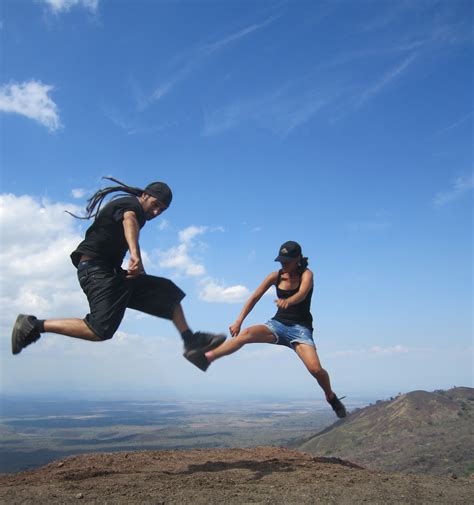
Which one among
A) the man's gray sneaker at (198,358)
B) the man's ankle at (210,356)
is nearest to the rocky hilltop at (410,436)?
the man's ankle at (210,356)

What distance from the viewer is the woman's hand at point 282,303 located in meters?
6.78

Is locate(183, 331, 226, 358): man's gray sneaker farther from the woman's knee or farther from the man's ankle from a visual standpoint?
the woman's knee

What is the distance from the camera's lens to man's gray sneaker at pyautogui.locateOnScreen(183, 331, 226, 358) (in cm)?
620

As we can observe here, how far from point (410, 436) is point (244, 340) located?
4054cm

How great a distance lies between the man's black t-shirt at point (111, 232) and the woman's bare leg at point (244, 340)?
1.82m

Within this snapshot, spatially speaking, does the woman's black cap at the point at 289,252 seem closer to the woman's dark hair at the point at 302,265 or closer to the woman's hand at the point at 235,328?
the woman's dark hair at the point at 302,265

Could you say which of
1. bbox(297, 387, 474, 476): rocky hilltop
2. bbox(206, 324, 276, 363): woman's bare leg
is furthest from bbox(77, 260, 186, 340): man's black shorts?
bbox(297, 387, 474, 476): rocky hilltop

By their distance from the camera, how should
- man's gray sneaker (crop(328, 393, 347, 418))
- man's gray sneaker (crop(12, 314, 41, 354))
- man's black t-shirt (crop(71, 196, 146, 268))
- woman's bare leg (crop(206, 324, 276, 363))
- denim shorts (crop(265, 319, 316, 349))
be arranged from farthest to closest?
man's gray sneaker (crop(328, 393, 347, 418)) < denim shorts (crop(265, 319, 316, 349)) < woman's bare leg (crop(206, 324, 276, 363)) < man's gray sneaker (crop(12, 314, 41, 354)) < man's black t-shirt (crop(71, 196, 146, 268))

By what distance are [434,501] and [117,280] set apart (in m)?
Answer: 4.65

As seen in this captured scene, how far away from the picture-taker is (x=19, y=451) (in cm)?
10019

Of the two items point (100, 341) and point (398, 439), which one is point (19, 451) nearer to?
point (398, 439)

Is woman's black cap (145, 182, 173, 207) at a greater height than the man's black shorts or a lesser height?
greater

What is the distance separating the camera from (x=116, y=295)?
5840 millimetres

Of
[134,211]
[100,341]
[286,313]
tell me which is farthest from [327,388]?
[134,211]
